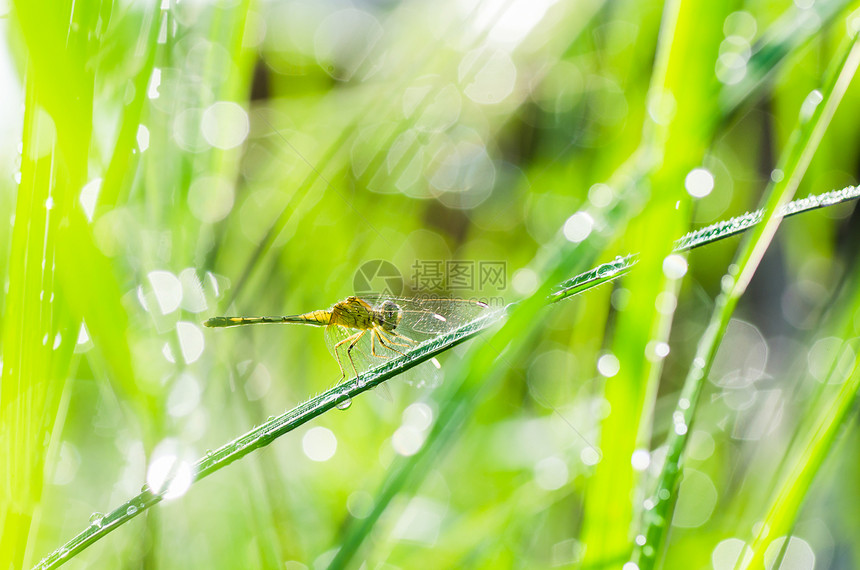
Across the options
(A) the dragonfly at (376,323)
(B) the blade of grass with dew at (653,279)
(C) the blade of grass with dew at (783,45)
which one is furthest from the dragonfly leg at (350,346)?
(C) the blade of grass with dew at (783,45)

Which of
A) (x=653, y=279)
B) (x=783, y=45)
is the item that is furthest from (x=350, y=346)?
(x=783, y=45)

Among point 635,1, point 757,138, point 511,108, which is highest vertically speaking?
point 511,108

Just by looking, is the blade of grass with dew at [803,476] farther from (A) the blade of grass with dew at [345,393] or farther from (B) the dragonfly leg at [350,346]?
(B) the dragonfly leg at [350,346]

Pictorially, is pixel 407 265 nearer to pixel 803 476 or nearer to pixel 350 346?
pixel 350 346

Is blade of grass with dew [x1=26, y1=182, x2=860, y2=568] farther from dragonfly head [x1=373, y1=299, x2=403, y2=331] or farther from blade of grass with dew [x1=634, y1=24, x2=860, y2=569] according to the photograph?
dragonfly head [x1=373, y1=299, x2=403, y2=331]

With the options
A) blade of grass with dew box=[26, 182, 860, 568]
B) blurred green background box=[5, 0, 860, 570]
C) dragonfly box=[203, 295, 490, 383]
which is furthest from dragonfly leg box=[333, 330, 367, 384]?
blade of grass with dew box=[26, 182, 860, 568]

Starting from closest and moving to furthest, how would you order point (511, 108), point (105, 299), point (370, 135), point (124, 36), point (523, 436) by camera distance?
point (105, 299) < point (124, 36) < point (523, 436) < point (370, 135) < point (511, 108)

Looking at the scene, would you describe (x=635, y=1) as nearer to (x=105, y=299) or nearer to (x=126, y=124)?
(x=126, y=124)

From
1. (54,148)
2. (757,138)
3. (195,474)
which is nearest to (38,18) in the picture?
(54,148)
